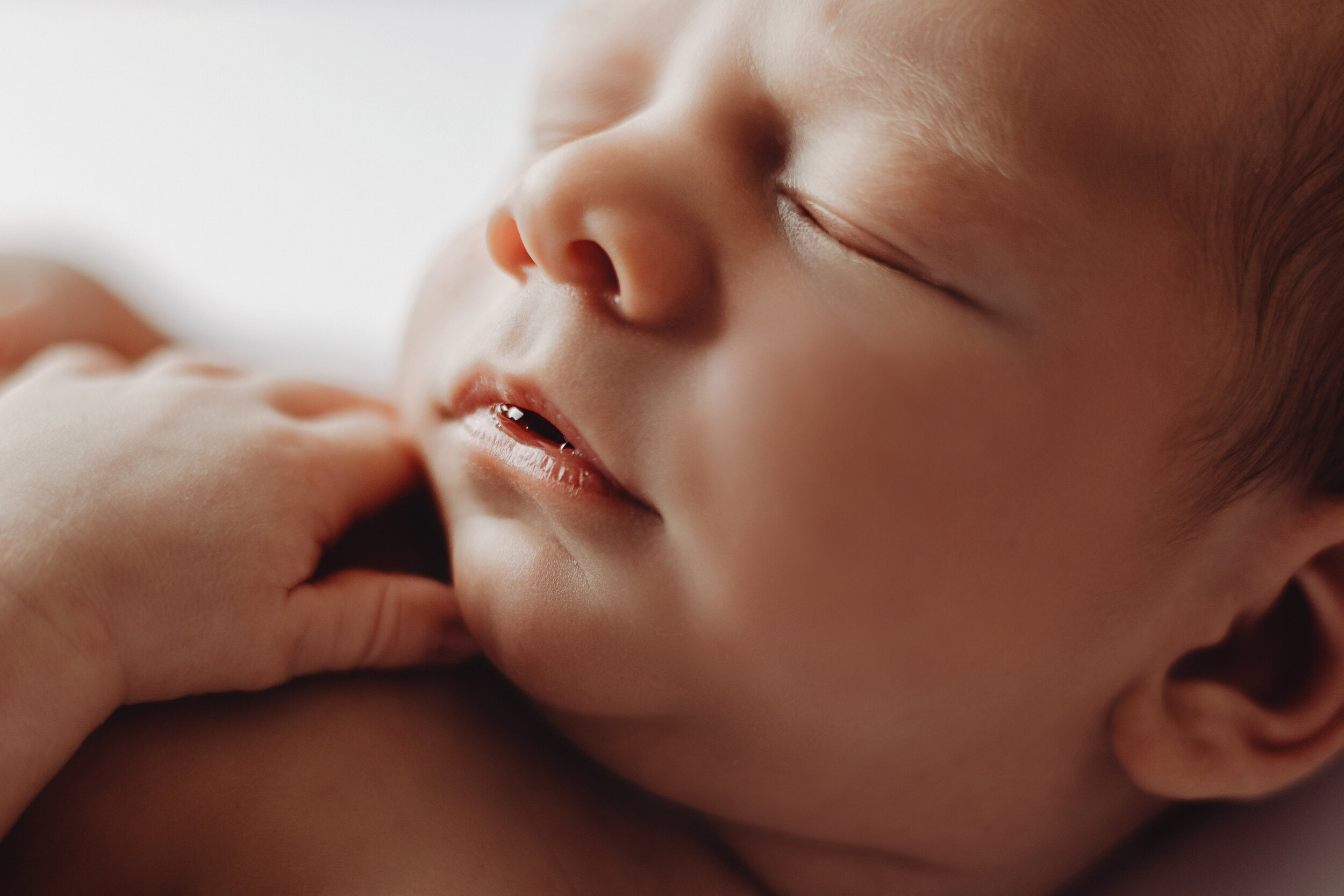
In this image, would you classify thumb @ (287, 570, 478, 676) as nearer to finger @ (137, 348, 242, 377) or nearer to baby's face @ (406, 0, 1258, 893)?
baby's face @ (406, 0, 1258, 893)

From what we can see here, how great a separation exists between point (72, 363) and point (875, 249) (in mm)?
663

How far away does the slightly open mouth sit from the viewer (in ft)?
2.38

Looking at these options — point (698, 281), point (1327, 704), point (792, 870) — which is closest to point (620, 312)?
point (698, 281)

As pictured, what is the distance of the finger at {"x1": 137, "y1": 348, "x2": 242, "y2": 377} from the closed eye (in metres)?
0.53

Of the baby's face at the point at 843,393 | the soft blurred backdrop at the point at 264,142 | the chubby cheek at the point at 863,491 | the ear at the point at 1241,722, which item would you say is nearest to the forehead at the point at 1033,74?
the baby's face at the point at 843,393

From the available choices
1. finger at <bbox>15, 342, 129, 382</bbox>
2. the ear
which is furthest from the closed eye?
finger at <bbox>15, 342, 129, 382</bbox>

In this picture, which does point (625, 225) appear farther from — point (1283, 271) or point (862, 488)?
point (1283, 271)

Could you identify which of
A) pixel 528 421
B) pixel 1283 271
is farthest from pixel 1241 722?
pixel 528 421

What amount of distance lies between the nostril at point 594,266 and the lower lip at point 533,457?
10 cm

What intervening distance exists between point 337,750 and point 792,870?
1.14 feet

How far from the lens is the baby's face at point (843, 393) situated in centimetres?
62

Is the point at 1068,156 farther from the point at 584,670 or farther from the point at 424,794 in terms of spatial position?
the point at 424,794

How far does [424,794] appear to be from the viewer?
71 cm

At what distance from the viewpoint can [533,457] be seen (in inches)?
27.8
